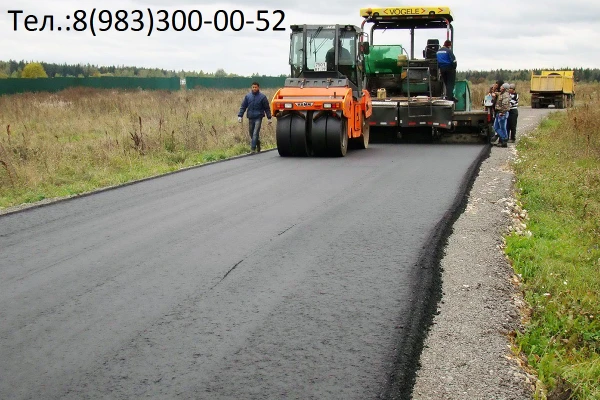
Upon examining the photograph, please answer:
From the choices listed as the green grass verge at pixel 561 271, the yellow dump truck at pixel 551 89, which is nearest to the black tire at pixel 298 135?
the green grass verge at pixel 561 271

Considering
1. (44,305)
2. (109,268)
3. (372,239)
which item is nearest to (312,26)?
(372,239)

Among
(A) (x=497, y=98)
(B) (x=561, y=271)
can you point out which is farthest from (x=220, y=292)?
(A) (x=497, y=98)

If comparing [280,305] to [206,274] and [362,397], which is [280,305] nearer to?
[206,274]

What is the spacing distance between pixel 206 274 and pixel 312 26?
1152cm

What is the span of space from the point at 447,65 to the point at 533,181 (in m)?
8.09

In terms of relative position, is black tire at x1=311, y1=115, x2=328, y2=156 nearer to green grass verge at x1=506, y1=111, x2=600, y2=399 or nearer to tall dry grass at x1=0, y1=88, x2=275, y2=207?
tall dry grass at x1=0, y1=88, x2=275, y2=207

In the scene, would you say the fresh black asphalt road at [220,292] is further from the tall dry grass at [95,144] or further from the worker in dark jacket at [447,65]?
the worker in dark jacket at [447,65]

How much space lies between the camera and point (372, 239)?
316 inches

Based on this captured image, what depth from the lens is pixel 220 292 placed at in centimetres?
614

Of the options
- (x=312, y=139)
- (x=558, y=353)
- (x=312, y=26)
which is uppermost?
(x=312, y=26)

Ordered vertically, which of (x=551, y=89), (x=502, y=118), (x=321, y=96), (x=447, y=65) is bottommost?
(x=502, y=118)

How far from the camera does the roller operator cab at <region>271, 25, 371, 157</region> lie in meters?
16.2

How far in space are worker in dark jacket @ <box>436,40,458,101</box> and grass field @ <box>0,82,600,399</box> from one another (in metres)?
2.59

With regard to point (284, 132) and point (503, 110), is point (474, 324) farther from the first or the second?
point (503, 110)
